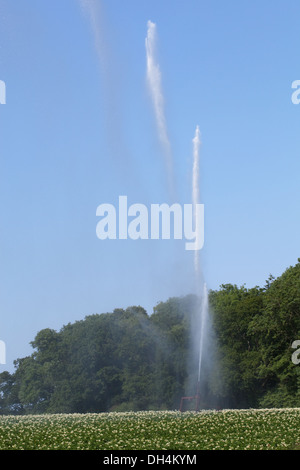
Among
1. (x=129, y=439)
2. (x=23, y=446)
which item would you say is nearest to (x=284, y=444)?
(x=129, y=439)

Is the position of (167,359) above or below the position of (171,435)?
above

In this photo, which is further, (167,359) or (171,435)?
(167,359)

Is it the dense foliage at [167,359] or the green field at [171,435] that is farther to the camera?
the dense foliage at [167,359]

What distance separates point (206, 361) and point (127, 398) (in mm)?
11508

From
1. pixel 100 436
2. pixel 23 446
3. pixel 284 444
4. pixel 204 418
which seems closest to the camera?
pixel 284 444

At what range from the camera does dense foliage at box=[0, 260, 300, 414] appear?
208 ft

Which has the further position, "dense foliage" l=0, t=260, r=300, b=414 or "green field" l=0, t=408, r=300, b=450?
"dense foliage" l=0, t=260, r=300, b=414

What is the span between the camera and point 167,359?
7356cm

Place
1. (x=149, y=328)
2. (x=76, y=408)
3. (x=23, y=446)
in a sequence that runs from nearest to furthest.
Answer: (x=23, y=446), (x=76, y=408), (x=149, y=328)

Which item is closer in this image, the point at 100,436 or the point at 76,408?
the point at 100,436

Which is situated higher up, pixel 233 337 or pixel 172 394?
pixel 233 337

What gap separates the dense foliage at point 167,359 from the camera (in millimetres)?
63250

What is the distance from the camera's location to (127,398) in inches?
2911

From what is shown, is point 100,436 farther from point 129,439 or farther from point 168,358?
point 168,358
